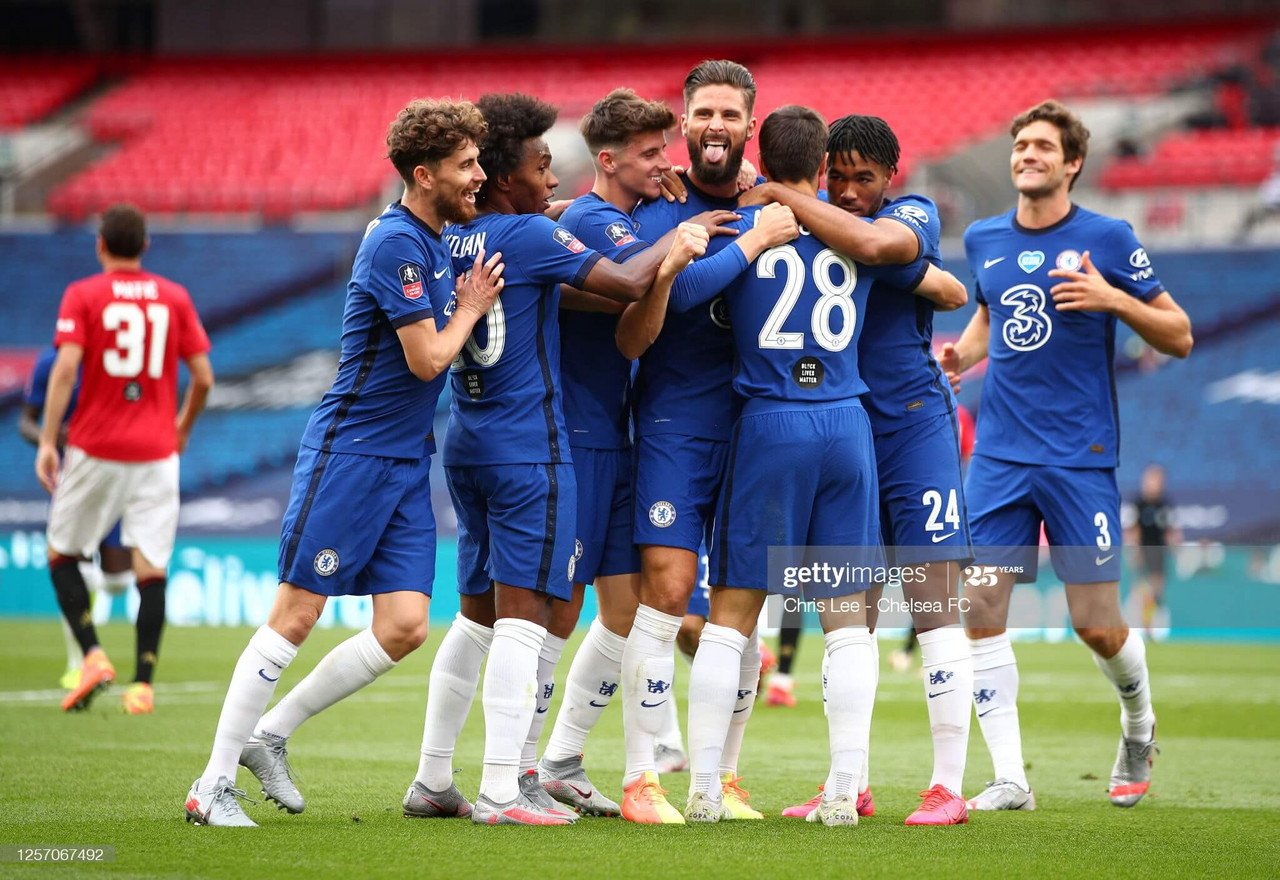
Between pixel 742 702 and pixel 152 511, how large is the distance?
14.9 ft

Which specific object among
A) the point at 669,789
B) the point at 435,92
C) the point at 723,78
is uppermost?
the point at 435,92

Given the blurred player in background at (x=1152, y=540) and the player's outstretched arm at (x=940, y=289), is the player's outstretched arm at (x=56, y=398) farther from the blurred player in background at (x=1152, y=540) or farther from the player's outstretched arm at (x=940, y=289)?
the blurred player in background at (x=1152, y=540)

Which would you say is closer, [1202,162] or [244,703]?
[244,703]

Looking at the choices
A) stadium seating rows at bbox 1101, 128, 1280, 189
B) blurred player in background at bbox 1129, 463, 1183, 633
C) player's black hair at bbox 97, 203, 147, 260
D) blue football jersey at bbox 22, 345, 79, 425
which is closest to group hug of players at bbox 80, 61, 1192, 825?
player's black hair at bbox 97, 203, 147, 260

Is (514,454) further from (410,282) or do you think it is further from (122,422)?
(122,422)

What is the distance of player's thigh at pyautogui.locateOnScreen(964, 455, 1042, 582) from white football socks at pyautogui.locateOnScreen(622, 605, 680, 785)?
1.54 meters

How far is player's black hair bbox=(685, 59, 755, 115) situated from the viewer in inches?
208

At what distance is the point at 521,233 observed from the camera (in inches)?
201

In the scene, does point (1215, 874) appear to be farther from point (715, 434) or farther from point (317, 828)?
point (317, 828)

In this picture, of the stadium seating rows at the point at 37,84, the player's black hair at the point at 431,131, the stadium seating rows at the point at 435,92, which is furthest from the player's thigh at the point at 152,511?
the stadium seating rows at the point at 37,84

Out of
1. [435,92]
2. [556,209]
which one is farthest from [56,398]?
[435,92]

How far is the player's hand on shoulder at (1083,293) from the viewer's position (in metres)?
6.03

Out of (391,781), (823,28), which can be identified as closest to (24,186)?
(823,28)

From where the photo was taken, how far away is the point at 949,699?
5391 millimetres
